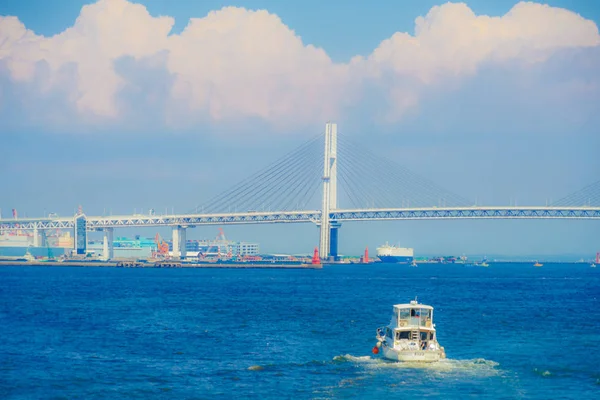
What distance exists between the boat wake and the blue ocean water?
5cm

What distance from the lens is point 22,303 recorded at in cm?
4922

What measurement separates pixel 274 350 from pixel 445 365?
6630 mm

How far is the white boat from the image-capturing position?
26.5m

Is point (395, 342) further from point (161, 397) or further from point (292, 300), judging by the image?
point (292, 300)

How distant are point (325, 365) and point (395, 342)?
7.66 feet

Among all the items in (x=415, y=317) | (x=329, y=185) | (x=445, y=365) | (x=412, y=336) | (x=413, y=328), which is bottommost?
(x=445, y=365)

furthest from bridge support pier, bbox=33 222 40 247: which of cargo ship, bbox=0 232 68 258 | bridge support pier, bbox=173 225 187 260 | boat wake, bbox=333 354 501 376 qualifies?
boat wake, bbox=333 354 501 376

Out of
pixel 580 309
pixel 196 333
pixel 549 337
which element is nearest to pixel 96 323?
pixel 196 333

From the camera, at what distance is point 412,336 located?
88.9ft

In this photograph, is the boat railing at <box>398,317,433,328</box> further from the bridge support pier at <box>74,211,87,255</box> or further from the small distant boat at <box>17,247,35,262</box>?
the small distant boat at <box>17,247,35,262</box>

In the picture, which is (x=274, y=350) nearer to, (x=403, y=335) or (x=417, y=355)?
(x=403, y=335)

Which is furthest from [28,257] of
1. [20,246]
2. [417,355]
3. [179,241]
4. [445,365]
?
[445,365]

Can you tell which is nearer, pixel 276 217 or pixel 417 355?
pixel 417 355

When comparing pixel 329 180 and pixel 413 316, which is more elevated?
pixel 329 180
